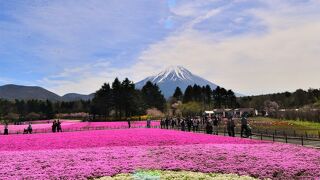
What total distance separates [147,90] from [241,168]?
167 m

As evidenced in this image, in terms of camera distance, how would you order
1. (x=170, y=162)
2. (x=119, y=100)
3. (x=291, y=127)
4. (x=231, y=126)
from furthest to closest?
(x=119, y=100)
(x=291, y=127)
(x=231, y=126)
(x=170, y=162)

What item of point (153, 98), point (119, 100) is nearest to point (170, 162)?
point (119, 100)

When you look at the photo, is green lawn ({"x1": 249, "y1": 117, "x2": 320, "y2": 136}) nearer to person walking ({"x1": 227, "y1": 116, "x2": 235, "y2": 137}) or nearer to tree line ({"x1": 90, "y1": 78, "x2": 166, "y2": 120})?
person walking ({"x1": 227, "y1": 116, "x2": 235, "y2": 137})

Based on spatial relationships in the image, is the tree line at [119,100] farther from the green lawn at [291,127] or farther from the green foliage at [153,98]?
the green lawn at [291,127]

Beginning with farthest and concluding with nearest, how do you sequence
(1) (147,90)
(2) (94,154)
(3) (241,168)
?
(1) (147,90), (2) (94,154), (3) (241,168)

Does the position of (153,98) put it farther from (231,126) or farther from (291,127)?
(231,126)

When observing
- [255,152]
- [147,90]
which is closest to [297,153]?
[255,152]

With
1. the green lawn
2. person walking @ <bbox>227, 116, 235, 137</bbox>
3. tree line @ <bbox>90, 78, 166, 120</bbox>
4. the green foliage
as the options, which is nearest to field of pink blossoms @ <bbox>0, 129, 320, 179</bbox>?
person walking @ <bbox>227, 116, 235, 137</bbox>

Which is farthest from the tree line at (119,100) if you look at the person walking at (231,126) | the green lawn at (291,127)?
the person walking at (231,126)

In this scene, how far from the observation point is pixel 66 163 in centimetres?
2430

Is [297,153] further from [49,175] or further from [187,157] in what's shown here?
[49,175]

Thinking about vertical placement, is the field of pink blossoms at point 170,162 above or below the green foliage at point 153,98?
below

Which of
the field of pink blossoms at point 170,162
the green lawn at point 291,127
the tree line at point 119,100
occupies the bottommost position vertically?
the field of pink blossoms at point 170,162

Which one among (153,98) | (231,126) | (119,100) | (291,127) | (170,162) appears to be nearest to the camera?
(170,162)
